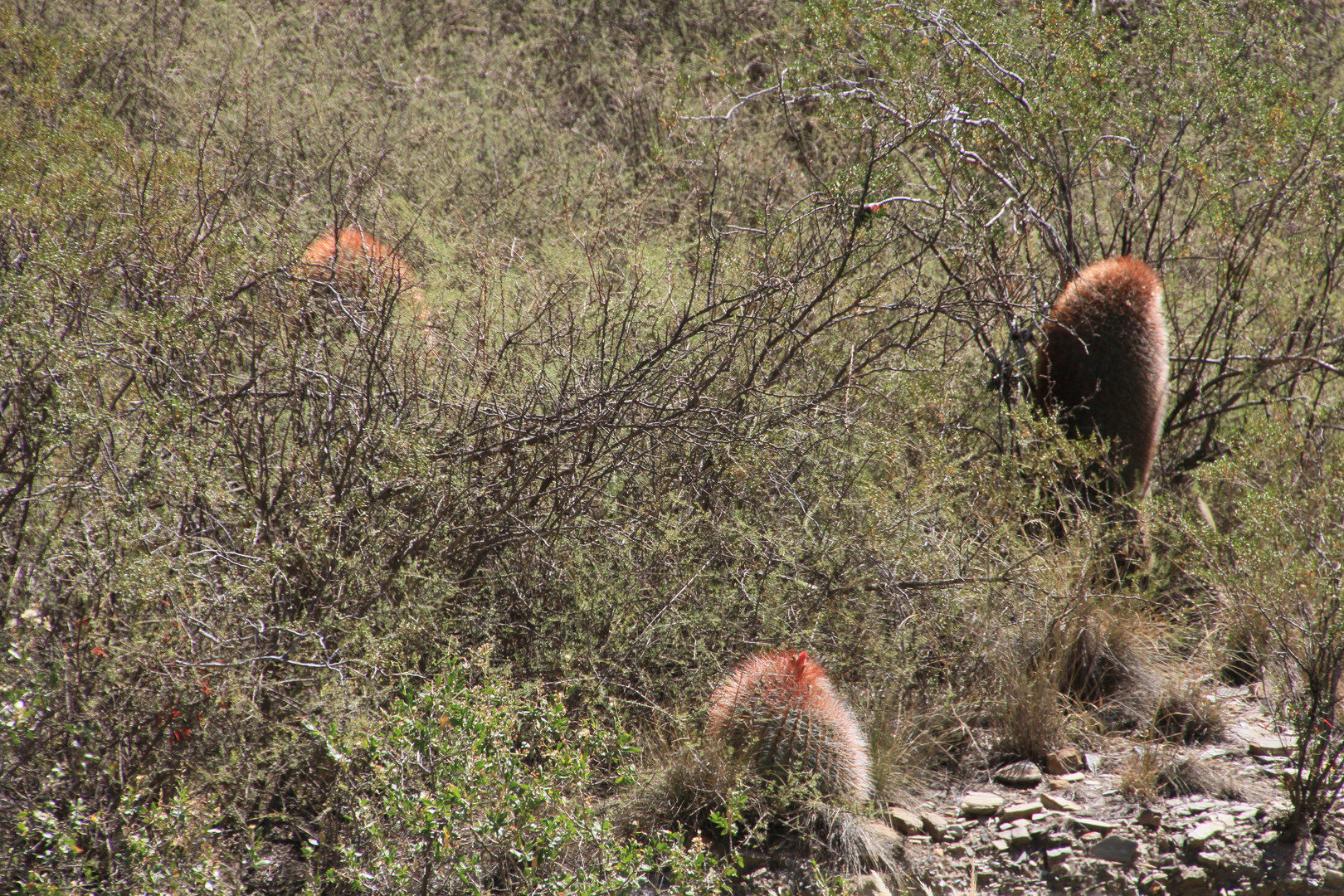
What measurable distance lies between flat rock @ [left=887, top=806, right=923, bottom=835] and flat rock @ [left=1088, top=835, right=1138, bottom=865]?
0.54 meters

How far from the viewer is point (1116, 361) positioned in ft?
14.7

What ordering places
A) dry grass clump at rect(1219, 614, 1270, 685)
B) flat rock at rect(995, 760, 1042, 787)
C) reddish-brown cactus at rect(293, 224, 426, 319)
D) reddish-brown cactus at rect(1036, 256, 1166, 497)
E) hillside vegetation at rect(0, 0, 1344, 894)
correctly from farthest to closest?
reddish-brown cactus at rect(1036, 256, 1166, 497) → dry grass clump at rect(1219, 614, 1270, 685) → reddish-brown cactus at rect(293, 224, 426, 319) → flat rock at rect(995, 760, 1042, 787) → hillside vegetation at rect(0, 0, 1344, 894)

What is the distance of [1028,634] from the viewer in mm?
3861

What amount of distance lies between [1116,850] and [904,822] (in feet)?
Answer: 2.19

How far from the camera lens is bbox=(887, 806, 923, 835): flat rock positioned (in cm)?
322

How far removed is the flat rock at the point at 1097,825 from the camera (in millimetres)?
3287

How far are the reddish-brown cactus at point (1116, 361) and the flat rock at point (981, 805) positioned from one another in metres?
1.76

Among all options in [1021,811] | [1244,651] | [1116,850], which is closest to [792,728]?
[1021,811]

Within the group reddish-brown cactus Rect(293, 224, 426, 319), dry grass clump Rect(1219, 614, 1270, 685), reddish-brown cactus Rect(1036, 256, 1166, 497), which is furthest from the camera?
reddish-brown cactus Rect(1036, 256, 1166, 497)

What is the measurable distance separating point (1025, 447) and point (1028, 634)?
0.84 meters

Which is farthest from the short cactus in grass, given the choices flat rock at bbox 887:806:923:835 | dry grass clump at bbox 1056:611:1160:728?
dry grass clump at bbox 1056:611:1160:728

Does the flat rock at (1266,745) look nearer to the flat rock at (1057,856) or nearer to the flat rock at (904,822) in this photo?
the flat rock at (1057,856)

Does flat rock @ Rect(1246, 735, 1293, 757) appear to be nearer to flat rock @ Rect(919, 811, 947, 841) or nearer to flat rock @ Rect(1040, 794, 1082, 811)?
flat rock @ Rect(1040, 794, 1082, 811)

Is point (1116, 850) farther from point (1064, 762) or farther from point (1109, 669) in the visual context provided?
point (1109, 669)
